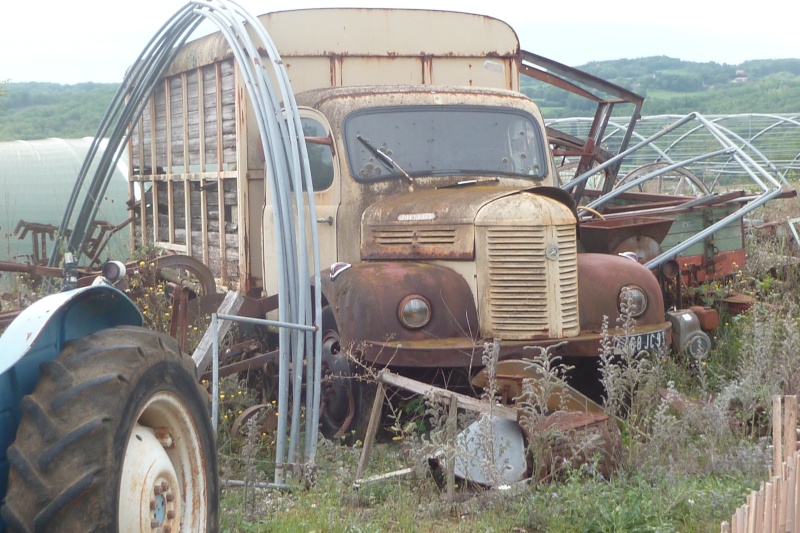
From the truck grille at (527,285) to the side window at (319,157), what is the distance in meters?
1.63

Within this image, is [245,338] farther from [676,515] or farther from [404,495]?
[676,515]

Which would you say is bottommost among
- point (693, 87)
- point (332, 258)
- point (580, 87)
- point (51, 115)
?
point (332, 258)

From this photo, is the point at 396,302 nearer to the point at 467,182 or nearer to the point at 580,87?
the point at 467,182

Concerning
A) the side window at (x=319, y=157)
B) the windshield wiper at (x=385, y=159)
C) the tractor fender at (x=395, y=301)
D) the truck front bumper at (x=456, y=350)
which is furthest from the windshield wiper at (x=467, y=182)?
the truck front bumper at (x=456, y=350)

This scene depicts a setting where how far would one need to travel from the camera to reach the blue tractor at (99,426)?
9.64 ft

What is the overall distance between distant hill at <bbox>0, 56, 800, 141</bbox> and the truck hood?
10.7 metres

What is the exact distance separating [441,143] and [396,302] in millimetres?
1777

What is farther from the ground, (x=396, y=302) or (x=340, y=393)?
(x=396, y=302)

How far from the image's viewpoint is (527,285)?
6375 mm

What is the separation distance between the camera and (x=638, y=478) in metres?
5.29

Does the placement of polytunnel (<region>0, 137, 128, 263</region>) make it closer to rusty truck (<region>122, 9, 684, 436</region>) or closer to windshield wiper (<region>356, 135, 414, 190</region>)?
rusty truck (<region>122, 9, 684, 436</region>)

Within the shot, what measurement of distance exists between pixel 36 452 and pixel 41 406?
151mm

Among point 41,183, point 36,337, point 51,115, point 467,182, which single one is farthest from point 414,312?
point 51,115

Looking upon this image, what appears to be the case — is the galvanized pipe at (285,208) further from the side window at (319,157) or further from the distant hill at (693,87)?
the distant hill at (693,87)
